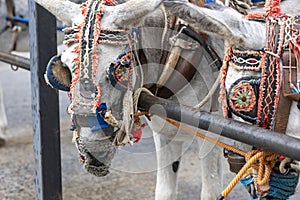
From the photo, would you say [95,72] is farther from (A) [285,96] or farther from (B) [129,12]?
(A) [285,96]

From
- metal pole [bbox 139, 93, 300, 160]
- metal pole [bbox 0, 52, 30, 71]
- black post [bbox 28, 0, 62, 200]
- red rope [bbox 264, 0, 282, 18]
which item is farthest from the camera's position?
metal pole [bbox 0, 52, 30, 71]

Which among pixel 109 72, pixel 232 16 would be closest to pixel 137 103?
pixel 109 72

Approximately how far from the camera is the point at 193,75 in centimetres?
271

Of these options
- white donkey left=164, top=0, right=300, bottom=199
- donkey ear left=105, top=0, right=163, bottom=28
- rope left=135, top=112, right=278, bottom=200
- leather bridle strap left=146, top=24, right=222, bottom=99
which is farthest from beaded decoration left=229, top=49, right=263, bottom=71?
leather bridle strap left=146, top=24, right=222, bottom=99

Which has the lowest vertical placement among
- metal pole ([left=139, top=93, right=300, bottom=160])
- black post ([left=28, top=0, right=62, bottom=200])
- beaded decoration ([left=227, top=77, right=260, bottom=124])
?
black post ([left=28, top=0, right=62, bottom=200])

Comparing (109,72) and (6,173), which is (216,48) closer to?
(109,72)

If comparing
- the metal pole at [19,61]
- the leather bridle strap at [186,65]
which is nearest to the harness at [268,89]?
the leather bridle strap at [186,65]

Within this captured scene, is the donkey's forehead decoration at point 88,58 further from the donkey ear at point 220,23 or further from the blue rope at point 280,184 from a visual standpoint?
→ the blue rope at point 280,184

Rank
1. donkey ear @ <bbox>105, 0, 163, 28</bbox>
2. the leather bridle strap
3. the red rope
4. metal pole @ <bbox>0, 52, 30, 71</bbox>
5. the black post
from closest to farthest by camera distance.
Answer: the red rope
donkey ear @ <bbox>105, 0, 163, 28</bbox>
the leather bridle strap
the black post
metal pole @ <bbox>0, 52, 30, 71</bbox>

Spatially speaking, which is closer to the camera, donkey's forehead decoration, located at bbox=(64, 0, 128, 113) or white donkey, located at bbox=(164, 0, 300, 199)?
white donkey, located at bbox=(164, 0, 300, 199)

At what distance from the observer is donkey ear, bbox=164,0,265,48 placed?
162 cm

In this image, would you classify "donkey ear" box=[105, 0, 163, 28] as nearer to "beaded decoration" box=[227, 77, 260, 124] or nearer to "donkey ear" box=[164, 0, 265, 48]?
"donkey ear" box=[164, 0, 265, 48]

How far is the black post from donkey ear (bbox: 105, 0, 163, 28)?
97 cm

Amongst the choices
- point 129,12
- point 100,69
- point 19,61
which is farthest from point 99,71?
point 19,61
